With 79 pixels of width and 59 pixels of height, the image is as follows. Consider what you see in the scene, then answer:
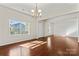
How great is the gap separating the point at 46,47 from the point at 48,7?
73 cm

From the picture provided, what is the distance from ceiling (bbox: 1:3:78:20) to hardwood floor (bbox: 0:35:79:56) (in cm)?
43

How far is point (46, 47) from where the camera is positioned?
2395 mm

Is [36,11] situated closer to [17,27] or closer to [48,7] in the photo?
[48,7]

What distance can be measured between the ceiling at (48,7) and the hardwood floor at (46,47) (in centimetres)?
43

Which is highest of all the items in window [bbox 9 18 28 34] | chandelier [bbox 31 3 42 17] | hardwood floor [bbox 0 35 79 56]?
chandelier [bbox 31 3 42 17]

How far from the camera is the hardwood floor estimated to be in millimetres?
2375

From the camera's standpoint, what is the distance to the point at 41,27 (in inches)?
96.6

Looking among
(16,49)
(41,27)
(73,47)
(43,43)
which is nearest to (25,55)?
(16,49)

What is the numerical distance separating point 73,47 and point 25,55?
2.84 ft

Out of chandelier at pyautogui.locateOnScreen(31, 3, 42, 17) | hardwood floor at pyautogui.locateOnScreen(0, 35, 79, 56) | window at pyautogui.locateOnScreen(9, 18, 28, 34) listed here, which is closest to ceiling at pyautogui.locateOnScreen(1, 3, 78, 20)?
chandelier at pyautogui.locateOnScreen(31, 3, 42, 17)

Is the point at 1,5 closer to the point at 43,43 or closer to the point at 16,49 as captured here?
the point at 16,49

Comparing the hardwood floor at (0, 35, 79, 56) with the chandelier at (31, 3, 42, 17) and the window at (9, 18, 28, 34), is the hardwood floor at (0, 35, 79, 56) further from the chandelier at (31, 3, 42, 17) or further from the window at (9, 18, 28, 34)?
the chandelier at (31, 3, 42, 17)

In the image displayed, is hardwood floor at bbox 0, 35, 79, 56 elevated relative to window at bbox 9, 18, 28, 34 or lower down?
lower down

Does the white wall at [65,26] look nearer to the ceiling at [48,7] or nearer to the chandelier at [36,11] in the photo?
the ceiling at [48,7]
